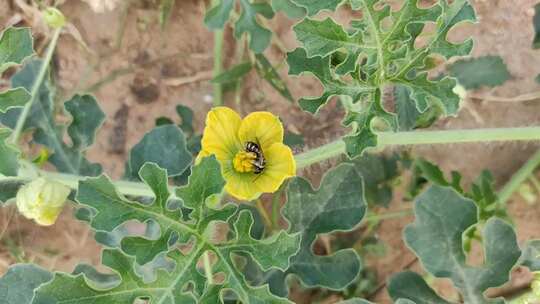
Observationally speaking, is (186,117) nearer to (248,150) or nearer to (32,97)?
(32,97)

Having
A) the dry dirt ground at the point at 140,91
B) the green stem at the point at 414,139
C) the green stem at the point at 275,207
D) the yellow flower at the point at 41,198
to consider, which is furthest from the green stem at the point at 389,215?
the yellow flower at the point at 41,198

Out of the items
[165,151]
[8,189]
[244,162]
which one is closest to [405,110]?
[244,162]

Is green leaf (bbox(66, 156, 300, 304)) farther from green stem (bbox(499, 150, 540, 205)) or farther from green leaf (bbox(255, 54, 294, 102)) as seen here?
green stem (bbox(499, 150, 540, 205))

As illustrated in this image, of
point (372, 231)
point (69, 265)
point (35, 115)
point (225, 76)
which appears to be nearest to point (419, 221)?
point (372, 231)

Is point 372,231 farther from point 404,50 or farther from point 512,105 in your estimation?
point 404,50

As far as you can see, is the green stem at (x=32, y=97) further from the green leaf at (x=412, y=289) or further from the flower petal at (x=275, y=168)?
the green leaf at (x=412, y=289)
